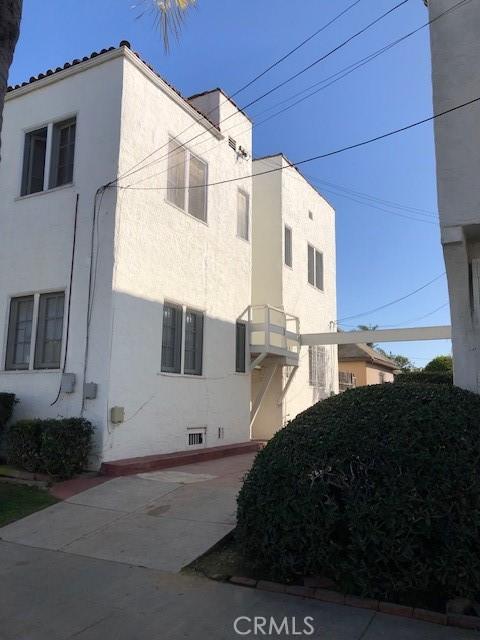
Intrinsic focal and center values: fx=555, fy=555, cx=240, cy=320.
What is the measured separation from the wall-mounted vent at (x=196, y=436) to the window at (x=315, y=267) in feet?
27.4

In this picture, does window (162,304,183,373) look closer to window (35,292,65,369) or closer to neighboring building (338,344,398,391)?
window (35,292,65,369)

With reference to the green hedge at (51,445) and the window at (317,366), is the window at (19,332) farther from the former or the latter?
the window at (317,366)

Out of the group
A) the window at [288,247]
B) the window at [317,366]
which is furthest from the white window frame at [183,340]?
the window at [317,366]

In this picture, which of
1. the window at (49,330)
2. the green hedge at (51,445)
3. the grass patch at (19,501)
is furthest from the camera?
the window at (49,330)

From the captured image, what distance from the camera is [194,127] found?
12.9 metres

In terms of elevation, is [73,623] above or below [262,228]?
below

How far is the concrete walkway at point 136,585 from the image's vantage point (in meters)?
4.12

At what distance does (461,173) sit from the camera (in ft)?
20.1

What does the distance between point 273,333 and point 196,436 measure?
14.3 ft

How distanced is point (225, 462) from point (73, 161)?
22.4ft

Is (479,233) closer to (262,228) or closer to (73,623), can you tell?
(73,623)

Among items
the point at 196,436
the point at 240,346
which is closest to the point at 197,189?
the point at 240,346

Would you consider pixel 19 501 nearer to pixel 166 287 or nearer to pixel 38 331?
pixel 38 331

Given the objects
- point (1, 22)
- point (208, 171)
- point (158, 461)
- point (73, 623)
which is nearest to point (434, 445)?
point (73, 623)
